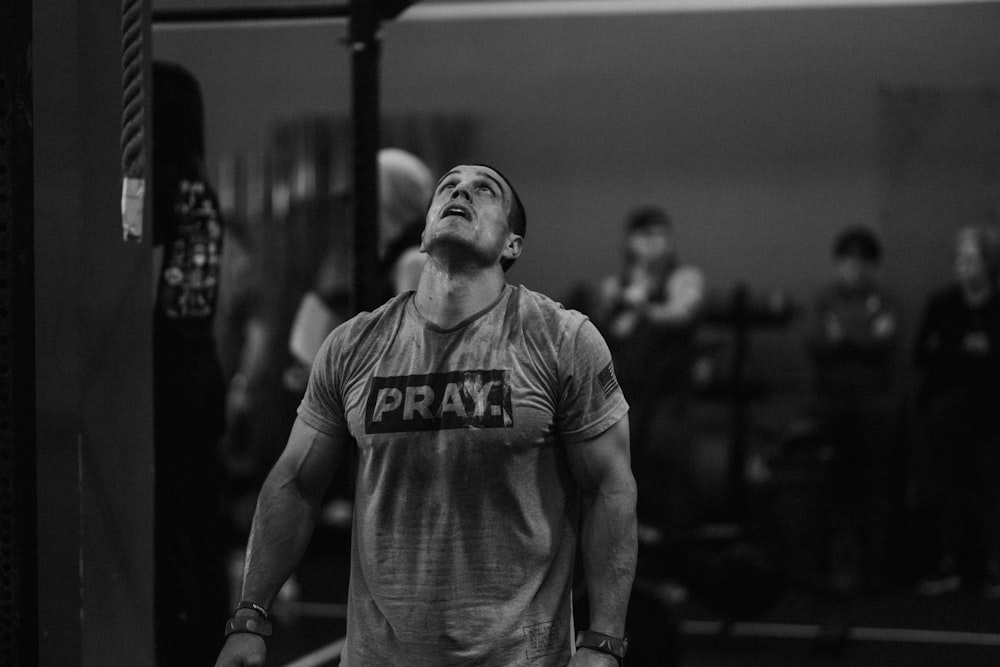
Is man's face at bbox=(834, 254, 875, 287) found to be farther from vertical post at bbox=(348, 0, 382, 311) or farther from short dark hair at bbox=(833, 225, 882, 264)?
vertical post at bbox=(348, 0, 382, 311)

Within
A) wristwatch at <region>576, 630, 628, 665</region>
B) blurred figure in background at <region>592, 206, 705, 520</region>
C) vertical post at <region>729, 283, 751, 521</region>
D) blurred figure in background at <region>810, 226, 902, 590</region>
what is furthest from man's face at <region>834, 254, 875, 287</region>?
wristwatch at <region>576, 630, 628, 665</region>

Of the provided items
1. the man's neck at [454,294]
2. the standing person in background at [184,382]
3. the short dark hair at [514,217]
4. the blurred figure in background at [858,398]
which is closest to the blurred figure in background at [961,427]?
the blurred figure in background at [858,398]

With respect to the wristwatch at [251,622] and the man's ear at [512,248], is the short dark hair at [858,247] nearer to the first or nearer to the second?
the man's ear at [512,248]

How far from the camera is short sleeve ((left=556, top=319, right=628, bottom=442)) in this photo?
1.87 meters

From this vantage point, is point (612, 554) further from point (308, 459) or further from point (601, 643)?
point (308, 459)

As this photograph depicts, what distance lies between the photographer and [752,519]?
21.4ft

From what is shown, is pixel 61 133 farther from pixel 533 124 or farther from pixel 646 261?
pixel 533 124

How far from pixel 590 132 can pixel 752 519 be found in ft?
9.32

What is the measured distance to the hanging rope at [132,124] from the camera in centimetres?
234

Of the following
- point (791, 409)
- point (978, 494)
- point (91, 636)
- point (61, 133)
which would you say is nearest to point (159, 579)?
point (91, 636)

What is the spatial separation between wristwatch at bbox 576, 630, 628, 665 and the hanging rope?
1146mm

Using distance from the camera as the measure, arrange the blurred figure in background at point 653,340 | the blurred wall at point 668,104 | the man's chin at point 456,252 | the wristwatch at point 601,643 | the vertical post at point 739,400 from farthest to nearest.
A: the blurred wall at point 668,104
the vertical post at point 739,400
the blurred figure in background at point 653,340
the man's chin at point 456,252
the wristwatch at point 601,643

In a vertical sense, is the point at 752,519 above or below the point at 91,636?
below

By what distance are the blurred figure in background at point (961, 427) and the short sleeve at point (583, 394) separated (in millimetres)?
4861
